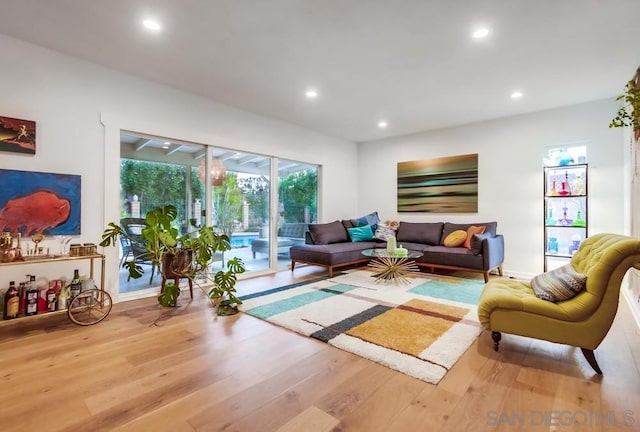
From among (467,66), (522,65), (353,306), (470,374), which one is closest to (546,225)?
(522,65)

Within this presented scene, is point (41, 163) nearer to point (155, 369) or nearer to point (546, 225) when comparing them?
point (155, 369)

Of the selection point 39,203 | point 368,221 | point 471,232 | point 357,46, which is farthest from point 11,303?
point 471,232

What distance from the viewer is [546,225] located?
460 centimetres

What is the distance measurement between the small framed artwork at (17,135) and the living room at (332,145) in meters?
0.06

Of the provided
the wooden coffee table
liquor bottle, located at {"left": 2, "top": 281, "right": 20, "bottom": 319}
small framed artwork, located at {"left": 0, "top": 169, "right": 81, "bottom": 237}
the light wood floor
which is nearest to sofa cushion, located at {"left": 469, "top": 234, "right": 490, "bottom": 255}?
the wooden coffee table

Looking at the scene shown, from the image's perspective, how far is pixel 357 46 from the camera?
288cm

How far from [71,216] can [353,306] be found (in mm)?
2967

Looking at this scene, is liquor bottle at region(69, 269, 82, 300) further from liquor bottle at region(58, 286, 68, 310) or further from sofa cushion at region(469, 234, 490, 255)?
sofa cushion at region(469, 234, 490, 255)

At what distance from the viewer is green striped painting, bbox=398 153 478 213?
5.38 meters

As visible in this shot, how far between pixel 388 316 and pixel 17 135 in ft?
12.4

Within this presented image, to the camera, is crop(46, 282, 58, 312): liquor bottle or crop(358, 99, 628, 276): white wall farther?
crop(358, 99, 628, 276): white wall

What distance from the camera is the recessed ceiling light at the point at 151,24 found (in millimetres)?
2512

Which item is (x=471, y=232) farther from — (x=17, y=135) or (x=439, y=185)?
(x=17, y=135)

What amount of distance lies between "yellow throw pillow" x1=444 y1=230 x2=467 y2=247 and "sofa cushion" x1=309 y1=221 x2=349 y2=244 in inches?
69.2
